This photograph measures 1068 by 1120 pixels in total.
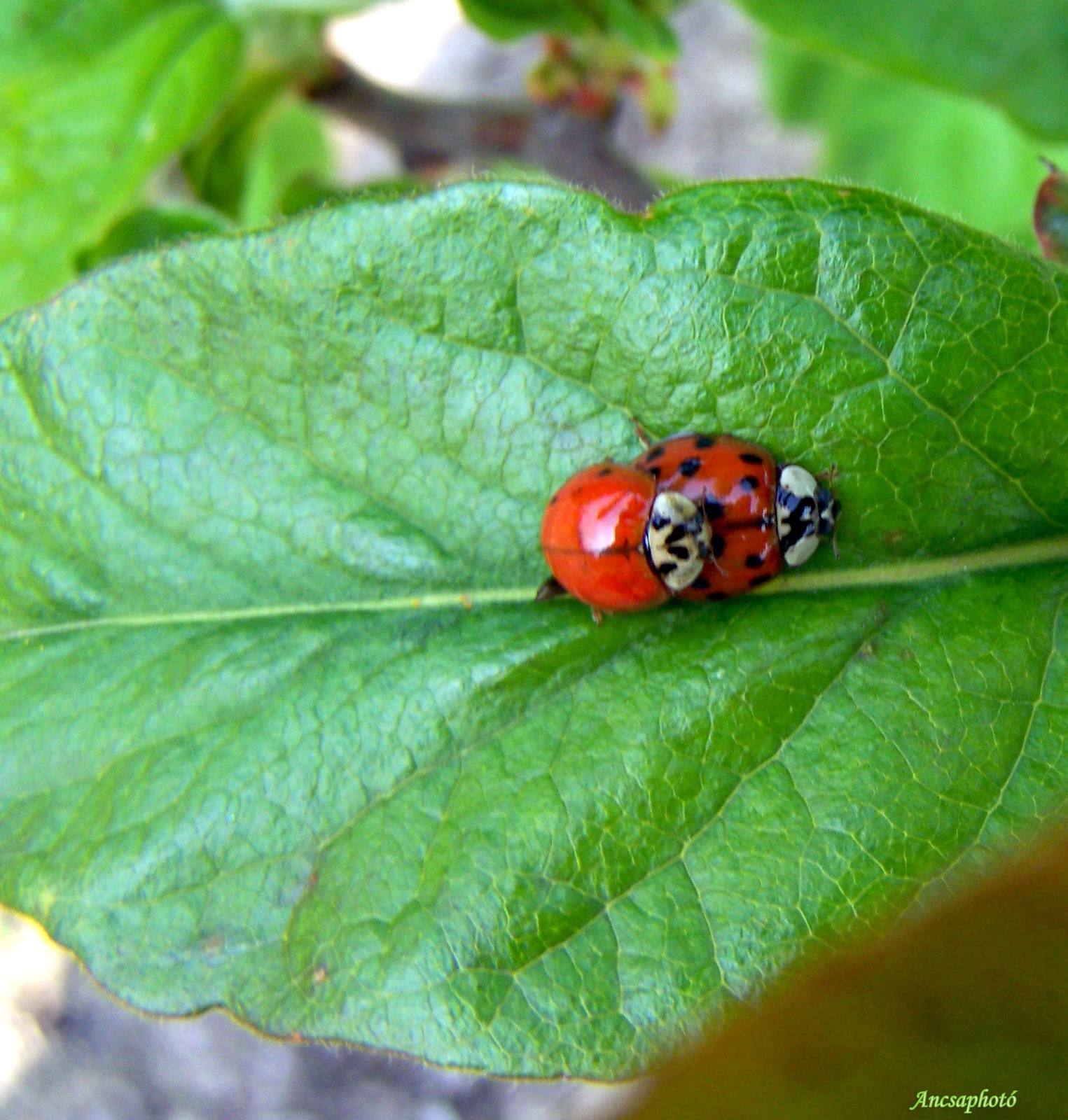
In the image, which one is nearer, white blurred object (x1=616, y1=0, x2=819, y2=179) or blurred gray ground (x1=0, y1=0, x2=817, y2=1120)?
blurred gray ground (x1=0, y1=0, x2=817, y2=1120)

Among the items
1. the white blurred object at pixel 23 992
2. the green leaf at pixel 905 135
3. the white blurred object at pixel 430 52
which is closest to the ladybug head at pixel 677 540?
the green leaf at pixel 905 135

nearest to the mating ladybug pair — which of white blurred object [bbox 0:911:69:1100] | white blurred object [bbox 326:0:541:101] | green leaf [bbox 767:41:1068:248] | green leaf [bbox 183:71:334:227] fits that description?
green leaf [bbox 183:71:334:227]

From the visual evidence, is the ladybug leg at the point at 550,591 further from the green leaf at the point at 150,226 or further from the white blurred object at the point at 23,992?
the white blurred object at the point at 23,992

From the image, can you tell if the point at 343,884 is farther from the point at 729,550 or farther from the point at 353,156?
the point at 353,156

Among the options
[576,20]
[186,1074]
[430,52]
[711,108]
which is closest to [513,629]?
[576,20]

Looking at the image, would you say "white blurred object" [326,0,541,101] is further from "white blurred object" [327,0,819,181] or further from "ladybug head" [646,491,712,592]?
"ladybug head" [646,491,712,592]

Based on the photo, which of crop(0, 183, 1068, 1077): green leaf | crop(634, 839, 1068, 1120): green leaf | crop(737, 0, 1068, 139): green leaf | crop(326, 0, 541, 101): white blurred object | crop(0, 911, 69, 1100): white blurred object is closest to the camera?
crop(634, 839, 1068, 1120): green leaf
